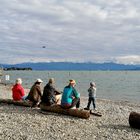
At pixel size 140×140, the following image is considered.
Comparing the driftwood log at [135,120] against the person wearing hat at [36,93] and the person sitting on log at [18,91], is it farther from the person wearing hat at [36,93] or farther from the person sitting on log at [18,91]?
the person sitting on log at [18,91]

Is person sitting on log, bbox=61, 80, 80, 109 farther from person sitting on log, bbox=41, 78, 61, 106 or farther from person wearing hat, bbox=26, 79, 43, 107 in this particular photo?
person wearing hat, bbox=26, 79, 43, 107

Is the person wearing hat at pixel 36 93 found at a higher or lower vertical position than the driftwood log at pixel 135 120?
higher

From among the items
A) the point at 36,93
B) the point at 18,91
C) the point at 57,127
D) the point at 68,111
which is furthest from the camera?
the point at 18,91

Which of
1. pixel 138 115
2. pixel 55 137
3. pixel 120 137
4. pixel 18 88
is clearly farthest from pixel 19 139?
pixel 18 88

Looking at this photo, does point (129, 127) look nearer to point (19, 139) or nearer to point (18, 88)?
point (19, 139)

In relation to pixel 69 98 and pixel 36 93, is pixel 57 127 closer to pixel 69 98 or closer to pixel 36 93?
pixel 69 98

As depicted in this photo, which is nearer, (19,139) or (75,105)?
(19,139)

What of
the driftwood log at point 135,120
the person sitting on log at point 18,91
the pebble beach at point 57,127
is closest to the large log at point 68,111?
the pebble beach at point 57,127

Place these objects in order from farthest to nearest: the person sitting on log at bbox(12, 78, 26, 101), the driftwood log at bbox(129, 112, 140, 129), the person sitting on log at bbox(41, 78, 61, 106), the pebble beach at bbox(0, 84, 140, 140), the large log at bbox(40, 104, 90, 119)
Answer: the person sitting on log at bbox(12, 78, 26, 101) < the person sitting on log at bbox(41, 78, 61, 106) < the large log at bbox(40, 104, 90, 119) < the driftwood log at bbox(129, 112, 140, 129) < the pebble beach at bbox(0, 84, 140, 140)

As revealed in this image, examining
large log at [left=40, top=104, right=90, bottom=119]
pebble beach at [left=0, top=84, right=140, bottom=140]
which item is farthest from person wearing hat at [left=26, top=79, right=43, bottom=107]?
pebble beach at [left=0, top=84, right=140, bottom=140]

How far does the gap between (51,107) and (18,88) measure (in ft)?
12.7

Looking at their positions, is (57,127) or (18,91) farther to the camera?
(18,91)

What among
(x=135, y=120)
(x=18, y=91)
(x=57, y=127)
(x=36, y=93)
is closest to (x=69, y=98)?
(x=36, y=93)

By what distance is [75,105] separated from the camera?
17.8 metres
